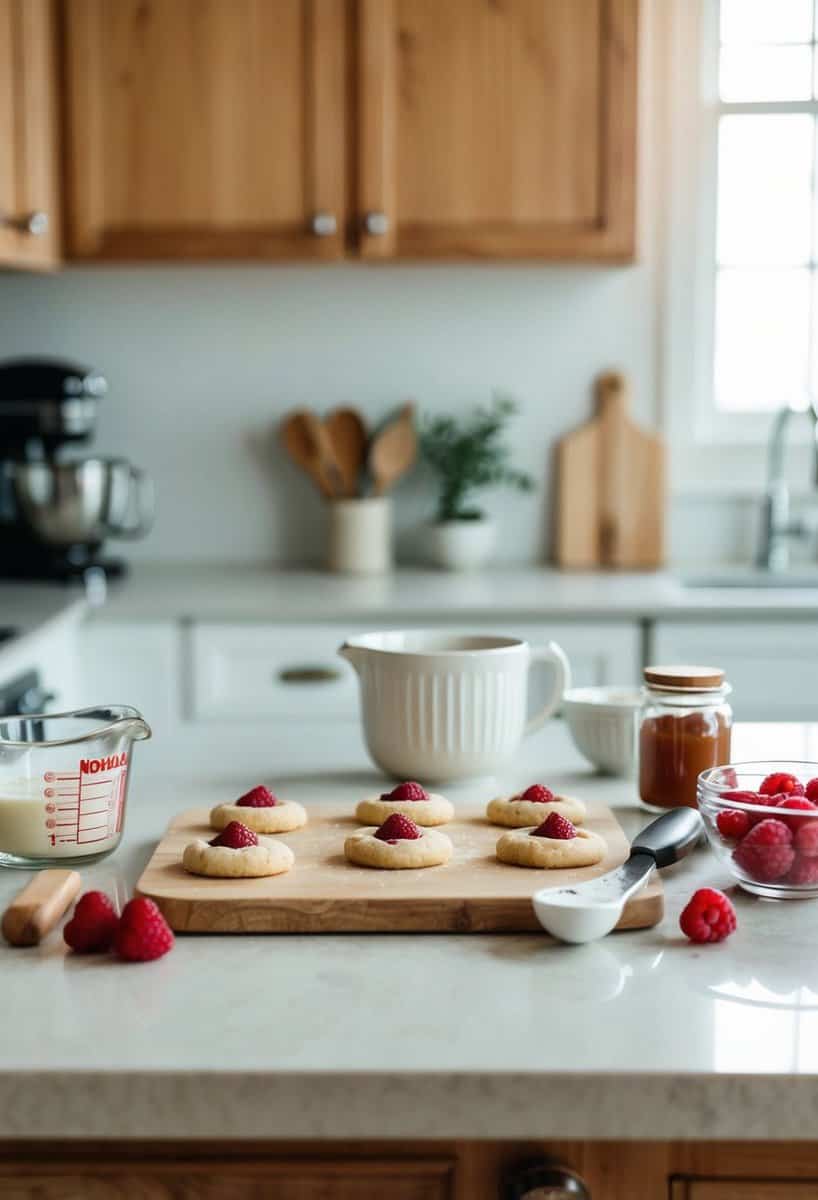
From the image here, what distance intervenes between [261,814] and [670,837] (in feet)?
1.06

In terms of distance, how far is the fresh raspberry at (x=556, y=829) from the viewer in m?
1.08

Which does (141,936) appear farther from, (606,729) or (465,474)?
(465,474)

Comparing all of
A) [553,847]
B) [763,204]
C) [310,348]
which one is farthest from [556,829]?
[763,204]

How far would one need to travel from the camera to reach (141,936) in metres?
0.92

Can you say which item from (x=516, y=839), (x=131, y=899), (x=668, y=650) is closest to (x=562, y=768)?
(x=516, y=839)

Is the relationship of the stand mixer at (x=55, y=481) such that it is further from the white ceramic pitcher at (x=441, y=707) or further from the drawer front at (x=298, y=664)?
the white ceramic pitcher at (x=441, y=707)

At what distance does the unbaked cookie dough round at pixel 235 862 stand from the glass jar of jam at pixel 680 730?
0.38 meters

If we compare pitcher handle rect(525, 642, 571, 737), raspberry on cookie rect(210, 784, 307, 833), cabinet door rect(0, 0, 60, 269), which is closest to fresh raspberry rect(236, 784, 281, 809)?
raspberry on cookie rect(210, 784, 307, 833)

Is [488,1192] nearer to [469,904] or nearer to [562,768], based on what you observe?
[469,904]

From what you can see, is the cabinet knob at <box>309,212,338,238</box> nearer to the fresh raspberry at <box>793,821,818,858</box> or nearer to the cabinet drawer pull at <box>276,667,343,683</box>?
the cabinet drawer pull at <box>276,667,343,683</box>

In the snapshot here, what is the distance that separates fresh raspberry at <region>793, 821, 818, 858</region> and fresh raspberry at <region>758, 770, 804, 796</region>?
8 cm

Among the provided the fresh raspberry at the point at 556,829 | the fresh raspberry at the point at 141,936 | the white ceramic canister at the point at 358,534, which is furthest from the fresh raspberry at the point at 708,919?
the white ceramic canister at the point at 358,534

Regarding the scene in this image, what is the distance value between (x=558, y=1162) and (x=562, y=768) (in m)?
0.65

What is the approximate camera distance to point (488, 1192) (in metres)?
0.86
